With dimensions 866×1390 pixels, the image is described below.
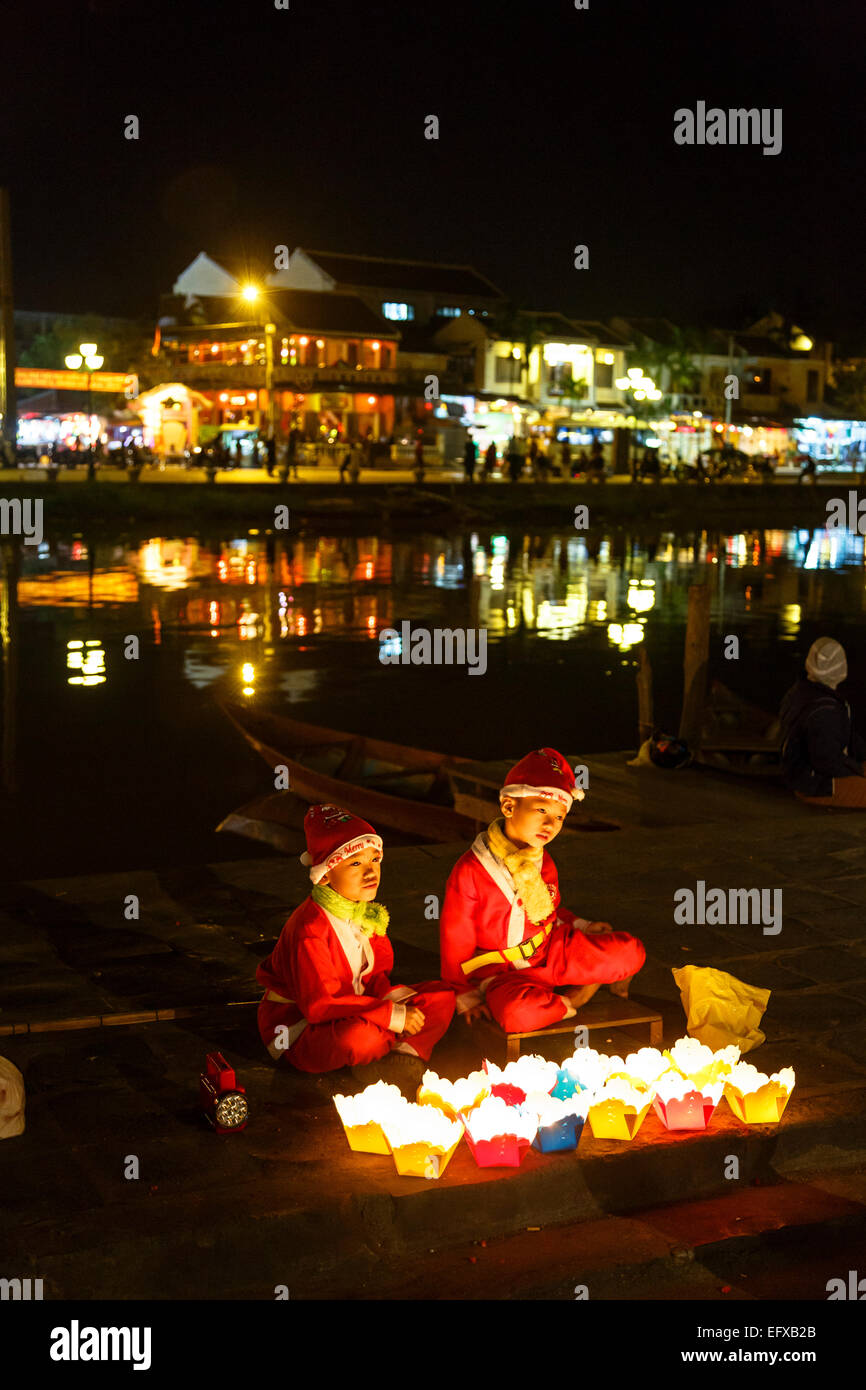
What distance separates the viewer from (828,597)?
2580 centimetres

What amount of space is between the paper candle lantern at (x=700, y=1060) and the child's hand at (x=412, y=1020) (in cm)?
85

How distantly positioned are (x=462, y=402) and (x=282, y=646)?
46268 mm

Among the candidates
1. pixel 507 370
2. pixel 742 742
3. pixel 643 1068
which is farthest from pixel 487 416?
pixel 643 1068

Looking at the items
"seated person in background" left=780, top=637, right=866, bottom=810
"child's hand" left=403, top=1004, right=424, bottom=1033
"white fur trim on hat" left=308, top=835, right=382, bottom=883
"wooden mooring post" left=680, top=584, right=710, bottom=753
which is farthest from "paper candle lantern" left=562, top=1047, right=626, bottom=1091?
"wooden mooring post" left=680, top=584, right=710, bottom=753

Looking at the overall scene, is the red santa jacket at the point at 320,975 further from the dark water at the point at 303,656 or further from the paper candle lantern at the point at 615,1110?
the dark water at the point at 303,656

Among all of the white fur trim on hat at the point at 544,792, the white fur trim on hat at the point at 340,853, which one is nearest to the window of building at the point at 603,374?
the white fur trim on hat at the point at 544,792

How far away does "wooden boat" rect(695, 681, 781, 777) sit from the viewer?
1035cm

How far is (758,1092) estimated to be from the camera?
177 inches

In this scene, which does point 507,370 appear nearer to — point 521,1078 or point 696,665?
point 696,665

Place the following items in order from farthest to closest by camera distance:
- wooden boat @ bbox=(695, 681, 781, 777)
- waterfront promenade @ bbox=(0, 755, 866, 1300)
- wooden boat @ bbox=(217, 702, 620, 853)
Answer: wooden boat @ bbox=(695, 681, 781, 777), wooden boat @ bbox=(217, 702, 620, 853), waterfront promenade @ bbox=(0, 755, 866, 1300)

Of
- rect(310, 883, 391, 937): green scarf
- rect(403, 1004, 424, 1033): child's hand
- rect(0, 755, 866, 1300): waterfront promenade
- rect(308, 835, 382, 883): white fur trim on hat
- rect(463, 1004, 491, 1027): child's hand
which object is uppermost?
rect(308, 835, 382, 883): white fur trim on hat

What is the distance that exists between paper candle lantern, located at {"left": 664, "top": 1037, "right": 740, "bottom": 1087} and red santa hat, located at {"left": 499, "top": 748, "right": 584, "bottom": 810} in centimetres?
90

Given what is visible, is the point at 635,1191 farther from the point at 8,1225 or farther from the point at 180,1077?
the point at 8,1225

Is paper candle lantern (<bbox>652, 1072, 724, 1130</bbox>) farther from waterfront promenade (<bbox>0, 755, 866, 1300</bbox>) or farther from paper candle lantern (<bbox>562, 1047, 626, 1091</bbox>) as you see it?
paper candle lantern (<bbox>562, 1047, 626, 1091</bbox>)
